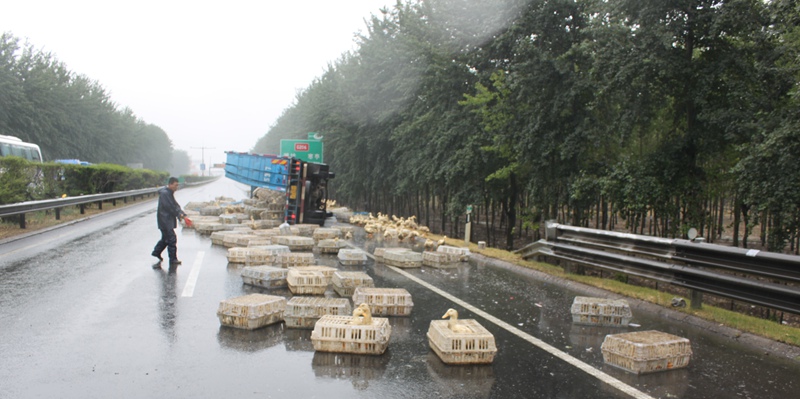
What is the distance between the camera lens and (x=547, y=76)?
15578 millimetres

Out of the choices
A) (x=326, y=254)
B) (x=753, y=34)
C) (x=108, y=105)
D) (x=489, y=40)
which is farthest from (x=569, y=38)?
(x=108, y=105)

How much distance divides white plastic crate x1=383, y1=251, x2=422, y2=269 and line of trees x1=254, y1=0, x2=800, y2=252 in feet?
15.6

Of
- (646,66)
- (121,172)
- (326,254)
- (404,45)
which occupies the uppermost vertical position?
(404,45)

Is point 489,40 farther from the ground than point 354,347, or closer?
farther from the ground

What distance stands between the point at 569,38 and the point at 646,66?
170 inches

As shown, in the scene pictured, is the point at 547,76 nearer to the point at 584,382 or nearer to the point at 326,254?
the point at 326,254

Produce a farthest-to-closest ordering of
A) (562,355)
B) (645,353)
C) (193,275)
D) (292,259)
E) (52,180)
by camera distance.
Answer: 1. (52,180)
2. (292,259)
3. (193,275)
4. (562,355)
5. (645,353)

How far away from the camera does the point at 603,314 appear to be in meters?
7.24

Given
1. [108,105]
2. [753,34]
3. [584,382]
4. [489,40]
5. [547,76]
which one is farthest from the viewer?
[108,105]

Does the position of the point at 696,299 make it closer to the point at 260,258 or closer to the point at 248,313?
the point at 248,313

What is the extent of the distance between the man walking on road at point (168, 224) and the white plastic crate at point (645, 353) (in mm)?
8600

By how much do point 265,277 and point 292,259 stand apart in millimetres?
2266

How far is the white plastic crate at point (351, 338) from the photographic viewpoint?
5695 millimetres

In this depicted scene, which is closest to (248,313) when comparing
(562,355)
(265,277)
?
(265,277)
